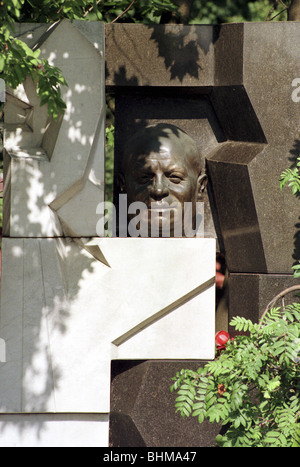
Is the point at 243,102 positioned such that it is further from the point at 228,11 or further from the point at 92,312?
the point at 228,11

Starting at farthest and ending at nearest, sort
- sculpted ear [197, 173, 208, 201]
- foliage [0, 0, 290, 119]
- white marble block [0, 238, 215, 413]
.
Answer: sculpted ear [197, 173, 208, 201], white marble block [0, 238, 215, 413], foliage [0, 0, 290, 119]

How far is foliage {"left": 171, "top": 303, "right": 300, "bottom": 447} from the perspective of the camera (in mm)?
4820

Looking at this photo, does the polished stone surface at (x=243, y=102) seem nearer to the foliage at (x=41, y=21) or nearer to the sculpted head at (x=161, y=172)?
the sculpted head at (x=161, y=172)

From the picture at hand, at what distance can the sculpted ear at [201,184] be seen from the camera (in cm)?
682

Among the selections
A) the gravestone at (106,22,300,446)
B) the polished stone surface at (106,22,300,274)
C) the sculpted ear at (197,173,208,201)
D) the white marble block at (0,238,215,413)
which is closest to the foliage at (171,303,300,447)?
the white marble block at (0,238,215,413)

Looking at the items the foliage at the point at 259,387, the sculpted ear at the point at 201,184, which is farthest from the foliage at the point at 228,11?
the foliage at the point at 259,387

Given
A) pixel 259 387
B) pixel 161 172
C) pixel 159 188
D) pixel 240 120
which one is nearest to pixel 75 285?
pixel 159 188

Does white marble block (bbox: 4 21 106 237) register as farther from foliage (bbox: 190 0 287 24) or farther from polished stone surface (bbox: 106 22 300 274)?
foliage (bbox: 190 0 287 24)

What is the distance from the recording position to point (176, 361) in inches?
244

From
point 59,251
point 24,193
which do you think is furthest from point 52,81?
point 59,251

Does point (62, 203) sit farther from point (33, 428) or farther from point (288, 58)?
point (288, 58)

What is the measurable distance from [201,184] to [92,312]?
5.34ft

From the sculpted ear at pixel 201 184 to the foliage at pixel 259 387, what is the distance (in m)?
1.91

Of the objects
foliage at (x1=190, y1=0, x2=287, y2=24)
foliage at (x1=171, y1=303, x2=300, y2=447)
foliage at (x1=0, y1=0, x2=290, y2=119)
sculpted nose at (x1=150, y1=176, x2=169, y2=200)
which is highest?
foliage at (x1=190, y1=0, x2=287, y2=24)
